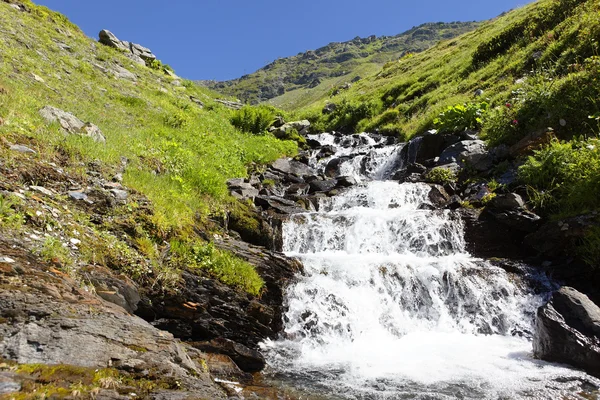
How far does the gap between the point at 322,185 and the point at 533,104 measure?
933 centimetres

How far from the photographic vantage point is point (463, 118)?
18.8 m

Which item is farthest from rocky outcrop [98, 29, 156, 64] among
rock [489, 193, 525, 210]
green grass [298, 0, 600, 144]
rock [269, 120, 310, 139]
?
rock [489, 193, 525, 210]

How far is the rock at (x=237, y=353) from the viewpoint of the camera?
6.71 m

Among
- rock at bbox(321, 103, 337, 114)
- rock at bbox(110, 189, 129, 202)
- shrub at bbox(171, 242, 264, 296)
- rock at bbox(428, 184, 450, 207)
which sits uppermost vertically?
rock at bbox(321, 103, 337, 114)

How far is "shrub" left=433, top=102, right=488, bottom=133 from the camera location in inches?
722

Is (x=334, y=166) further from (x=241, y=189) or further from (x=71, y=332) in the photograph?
(x=71, y=332)

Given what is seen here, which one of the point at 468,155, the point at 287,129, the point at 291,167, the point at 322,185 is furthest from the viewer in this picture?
the point at 287,129

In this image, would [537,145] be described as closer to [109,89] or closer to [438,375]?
[438,375]

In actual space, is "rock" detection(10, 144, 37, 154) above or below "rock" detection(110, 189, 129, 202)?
above

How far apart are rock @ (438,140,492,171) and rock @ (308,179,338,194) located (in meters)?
4.94

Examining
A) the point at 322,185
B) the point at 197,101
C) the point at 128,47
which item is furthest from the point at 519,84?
the point at 128,47

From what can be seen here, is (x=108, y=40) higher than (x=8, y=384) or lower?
higher

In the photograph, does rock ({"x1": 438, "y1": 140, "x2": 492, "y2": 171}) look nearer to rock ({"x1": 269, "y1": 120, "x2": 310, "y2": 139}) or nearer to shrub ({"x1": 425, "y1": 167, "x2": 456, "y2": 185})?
shrub ({"x1": 425, "y1": 167, "x2": 456, "y2": 185})

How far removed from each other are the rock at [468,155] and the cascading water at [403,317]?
123 inches
